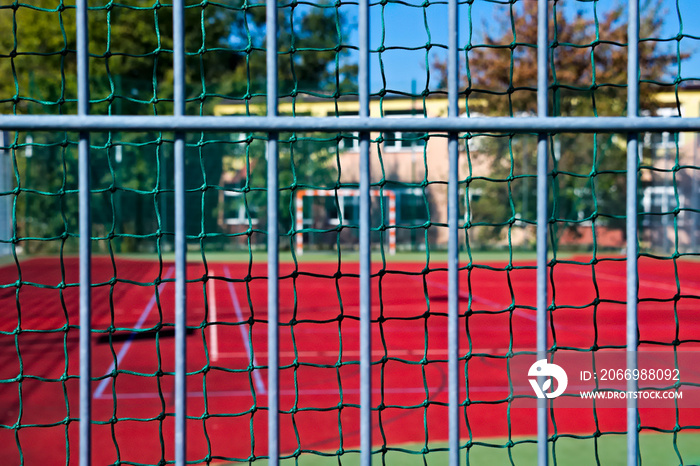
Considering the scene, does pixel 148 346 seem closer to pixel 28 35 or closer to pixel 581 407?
pixel 581 407

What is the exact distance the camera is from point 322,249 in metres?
16.2

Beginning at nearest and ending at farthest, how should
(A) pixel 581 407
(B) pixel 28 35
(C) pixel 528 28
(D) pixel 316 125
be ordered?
(D) pixel 316 125, (A) pixel 581 407, (C) pixel 528 28, (B) pixel 28 35

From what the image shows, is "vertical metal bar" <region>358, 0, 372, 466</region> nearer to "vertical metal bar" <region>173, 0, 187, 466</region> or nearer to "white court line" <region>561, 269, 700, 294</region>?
"vertical metal bar" <region>173, 0, 187, 466</region>

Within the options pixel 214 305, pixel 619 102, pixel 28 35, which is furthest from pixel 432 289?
pixel 28 35

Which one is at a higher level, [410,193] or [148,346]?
[410,193]

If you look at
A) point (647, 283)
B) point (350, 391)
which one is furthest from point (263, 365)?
point (647, 283)

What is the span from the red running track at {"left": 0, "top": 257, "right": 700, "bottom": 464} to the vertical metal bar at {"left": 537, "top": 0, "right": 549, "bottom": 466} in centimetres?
42

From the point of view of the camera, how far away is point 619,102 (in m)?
16.3

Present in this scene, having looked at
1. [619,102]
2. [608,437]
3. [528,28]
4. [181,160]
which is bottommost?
[608,437]

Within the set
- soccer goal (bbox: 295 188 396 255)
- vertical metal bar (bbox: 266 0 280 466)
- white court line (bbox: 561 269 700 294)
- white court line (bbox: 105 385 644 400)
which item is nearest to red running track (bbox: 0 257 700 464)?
white court line (bbox: 105 385 644 400)

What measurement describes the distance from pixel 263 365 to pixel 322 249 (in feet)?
40.6

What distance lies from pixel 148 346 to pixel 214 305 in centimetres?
295

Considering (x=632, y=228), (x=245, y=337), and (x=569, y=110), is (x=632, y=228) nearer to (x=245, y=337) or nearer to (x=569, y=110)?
(x=245, y=337)

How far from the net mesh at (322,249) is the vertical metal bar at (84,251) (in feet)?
0.74
